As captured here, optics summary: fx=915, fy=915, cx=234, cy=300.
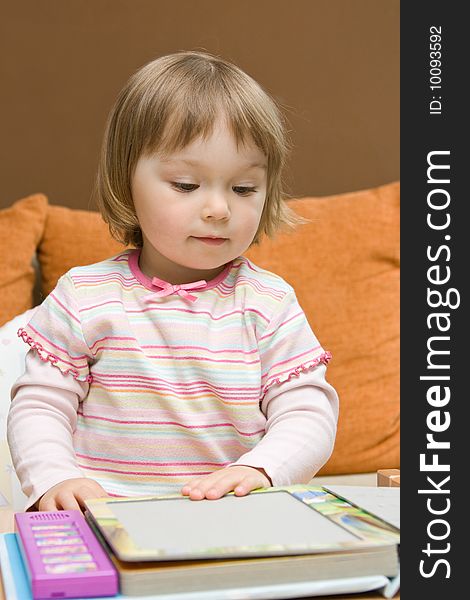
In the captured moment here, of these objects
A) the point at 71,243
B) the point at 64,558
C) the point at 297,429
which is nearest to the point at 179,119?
the point at 297,429

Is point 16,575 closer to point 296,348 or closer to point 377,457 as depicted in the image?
point 296,348

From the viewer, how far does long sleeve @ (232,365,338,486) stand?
94cm

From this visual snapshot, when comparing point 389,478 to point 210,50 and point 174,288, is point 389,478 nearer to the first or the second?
point 174,288

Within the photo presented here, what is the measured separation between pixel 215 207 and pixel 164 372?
20cm

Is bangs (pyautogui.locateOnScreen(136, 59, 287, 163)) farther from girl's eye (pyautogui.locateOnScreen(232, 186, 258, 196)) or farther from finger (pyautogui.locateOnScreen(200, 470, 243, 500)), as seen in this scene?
finger (pyautogui.locateOnScreen(200, 470, 243, 500))

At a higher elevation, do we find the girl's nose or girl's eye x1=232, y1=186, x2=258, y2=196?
girl's eye x1=232, y1=186, x2=258, y2=196

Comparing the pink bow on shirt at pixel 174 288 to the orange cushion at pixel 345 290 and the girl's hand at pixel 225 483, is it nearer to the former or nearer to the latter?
the girl's hand at pixel 225 483

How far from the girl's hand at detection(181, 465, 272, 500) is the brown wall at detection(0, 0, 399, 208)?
1.39m

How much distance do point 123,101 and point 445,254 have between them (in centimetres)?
59

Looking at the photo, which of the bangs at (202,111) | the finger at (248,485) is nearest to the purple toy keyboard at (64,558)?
the finger at (248,485)

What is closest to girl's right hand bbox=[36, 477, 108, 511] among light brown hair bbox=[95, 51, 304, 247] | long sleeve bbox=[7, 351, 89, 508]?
long sleeve bbox=[7, 351, 89, 508]

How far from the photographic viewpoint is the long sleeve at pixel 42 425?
958 millimetres

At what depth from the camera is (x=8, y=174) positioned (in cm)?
210

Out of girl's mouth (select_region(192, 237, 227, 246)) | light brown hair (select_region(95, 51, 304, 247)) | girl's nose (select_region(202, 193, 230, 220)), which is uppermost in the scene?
light brown hair (select_region(95, 51, 304, 247))
